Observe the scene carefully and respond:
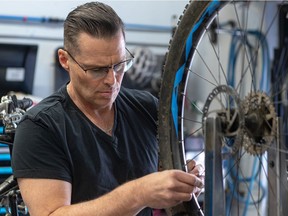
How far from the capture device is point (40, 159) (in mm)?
952

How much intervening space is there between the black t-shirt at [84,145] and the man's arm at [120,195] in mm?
25

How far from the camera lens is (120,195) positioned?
85 cm

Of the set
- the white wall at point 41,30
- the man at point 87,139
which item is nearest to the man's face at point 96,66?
the man at point 87,139

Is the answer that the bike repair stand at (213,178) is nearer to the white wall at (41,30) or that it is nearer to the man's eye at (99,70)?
the man's eye at (99,70)

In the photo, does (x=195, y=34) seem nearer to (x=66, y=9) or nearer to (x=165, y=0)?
(x=66, y=9)

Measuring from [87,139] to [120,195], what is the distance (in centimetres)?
23

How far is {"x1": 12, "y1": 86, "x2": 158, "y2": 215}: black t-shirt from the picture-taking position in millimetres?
961

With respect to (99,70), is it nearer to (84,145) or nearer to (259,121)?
(84,145)

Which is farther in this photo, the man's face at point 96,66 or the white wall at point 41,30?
the white wall at point 41,30

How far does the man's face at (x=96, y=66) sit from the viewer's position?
0.99 meters

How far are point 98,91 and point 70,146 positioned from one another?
127 mm

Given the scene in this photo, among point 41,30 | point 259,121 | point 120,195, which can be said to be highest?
point 41,30

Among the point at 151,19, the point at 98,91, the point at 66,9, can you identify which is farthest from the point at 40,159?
the point at 151,19

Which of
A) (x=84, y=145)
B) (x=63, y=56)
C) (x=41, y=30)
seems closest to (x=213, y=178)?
(x=84, y=145)
